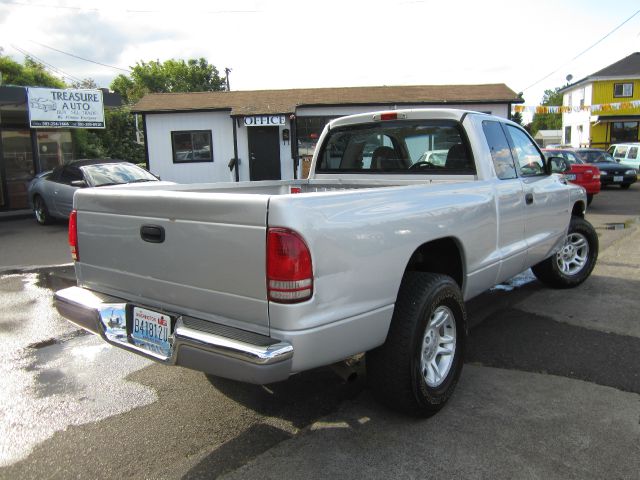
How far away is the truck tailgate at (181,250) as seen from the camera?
244 centimetres

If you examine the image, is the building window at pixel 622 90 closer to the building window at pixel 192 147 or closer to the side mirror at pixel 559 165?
the building window at pixel 192 147

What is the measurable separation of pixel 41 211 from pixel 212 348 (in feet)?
37.9

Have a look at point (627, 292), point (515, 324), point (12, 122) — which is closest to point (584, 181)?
point (627, 292)

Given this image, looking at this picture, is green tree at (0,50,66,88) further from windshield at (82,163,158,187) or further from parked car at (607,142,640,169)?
parked car at (607,142,640,169)

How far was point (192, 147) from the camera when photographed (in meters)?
18.3

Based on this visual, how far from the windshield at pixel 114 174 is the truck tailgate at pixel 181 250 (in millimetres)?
7829

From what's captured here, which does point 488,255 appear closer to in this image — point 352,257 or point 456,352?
point 456,352

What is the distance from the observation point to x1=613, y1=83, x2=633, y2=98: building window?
122 feet

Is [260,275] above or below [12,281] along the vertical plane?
above

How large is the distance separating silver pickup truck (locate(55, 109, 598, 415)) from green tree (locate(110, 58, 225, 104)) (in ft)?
176

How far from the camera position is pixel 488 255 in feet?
12.7

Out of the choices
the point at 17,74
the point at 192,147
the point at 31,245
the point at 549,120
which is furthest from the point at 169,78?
the point at 549,120

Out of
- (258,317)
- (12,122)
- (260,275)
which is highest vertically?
(12,122)

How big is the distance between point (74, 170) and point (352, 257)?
10328 millimetres
